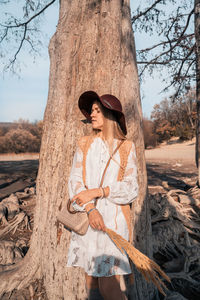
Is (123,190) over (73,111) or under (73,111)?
under

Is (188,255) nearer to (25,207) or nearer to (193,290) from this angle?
(193,290)

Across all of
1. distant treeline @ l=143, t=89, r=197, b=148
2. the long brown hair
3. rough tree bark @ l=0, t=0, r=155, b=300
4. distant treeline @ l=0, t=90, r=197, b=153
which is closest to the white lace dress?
the long brown hair

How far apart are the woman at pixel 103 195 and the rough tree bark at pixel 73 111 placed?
15.8 inches

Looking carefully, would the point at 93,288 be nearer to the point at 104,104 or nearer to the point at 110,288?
the point at 110,288

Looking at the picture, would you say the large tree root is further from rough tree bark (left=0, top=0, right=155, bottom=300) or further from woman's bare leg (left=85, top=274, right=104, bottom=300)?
woman's bare leg (left=85, top=274, right=104, bottom=300)

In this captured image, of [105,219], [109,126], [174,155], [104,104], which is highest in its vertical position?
[104,104]

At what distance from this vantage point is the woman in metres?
1.51

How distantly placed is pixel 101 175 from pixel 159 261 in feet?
7.02

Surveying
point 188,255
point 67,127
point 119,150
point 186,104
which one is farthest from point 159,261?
point 186,104

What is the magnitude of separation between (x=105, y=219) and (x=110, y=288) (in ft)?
1.75

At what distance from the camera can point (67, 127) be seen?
7.04 feet

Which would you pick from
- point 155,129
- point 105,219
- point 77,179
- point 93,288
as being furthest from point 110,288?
point 155,129

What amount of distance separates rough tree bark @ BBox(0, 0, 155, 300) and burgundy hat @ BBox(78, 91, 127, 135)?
18 cm

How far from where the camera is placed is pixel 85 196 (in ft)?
4.90
